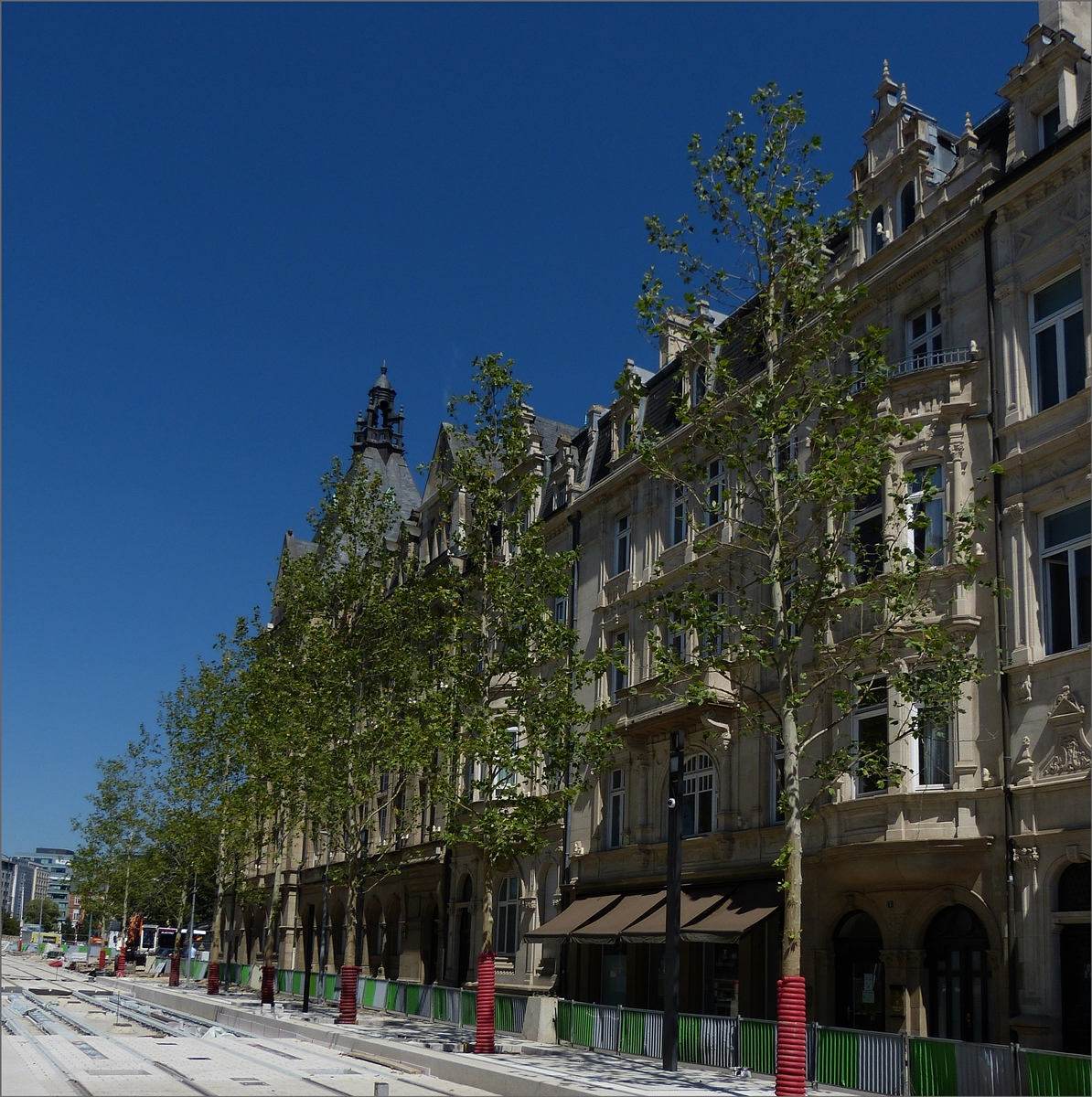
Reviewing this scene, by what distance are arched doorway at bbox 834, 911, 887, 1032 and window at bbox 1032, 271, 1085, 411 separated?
10.1m

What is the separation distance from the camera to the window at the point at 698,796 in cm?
2919

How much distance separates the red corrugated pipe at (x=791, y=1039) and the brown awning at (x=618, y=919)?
11661 mm

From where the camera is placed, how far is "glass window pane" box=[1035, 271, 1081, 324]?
21.3 m

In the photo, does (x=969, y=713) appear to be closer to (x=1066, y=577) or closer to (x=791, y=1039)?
(x=1066, y=577)

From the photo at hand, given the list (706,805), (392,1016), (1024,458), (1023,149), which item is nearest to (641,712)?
(706,805)

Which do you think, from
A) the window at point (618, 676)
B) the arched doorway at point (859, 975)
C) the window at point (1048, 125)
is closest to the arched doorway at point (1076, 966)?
the arched doorway at point (859, 975)

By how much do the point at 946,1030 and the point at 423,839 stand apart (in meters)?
27.7

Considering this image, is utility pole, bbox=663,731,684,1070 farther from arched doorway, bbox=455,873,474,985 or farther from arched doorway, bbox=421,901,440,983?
arched doorway, bbox=421,901,440,983

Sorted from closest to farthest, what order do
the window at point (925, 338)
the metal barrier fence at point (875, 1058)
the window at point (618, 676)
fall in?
1. the metal barrier fence at point (875, 1058)
2. the window at point (925, 338)
3. the window at point (618, 676)

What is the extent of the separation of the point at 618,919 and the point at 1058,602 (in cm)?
1381

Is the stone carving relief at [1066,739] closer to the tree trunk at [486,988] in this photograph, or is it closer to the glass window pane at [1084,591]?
the glass window pane at [1084,591]

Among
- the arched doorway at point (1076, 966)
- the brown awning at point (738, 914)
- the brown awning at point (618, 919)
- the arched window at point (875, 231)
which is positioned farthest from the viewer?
the brown awning at point (618, 919)

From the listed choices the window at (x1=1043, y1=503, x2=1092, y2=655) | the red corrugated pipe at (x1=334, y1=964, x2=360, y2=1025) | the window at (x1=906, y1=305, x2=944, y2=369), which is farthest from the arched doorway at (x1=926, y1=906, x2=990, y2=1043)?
the red corrugated pipe at (x1=334, y1=964, x2=360, y2=1025)

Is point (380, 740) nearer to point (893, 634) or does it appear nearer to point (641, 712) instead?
point (641, 712)
